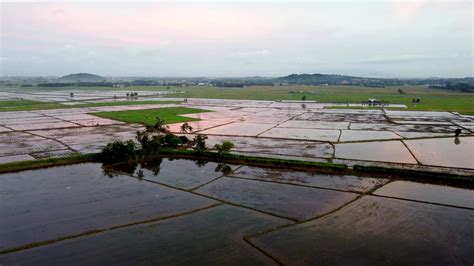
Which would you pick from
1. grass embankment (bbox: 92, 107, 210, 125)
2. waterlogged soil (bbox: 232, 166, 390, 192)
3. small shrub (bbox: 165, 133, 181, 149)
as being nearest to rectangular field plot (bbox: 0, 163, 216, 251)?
waterlogged soil (bbox: 232, 166, 390, 192)

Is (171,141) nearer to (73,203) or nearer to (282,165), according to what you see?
(282,165)

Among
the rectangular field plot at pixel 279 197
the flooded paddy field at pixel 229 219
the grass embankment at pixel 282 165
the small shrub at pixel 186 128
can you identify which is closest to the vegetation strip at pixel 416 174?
the grass embankment at pixel 282 165

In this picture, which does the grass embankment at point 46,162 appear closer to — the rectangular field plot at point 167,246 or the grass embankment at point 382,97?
the rectangular field plot at point 167,246

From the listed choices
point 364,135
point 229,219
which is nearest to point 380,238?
point 229,219

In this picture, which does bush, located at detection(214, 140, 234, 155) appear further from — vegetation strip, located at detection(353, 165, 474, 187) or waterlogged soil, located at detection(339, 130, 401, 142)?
waterlogged soil, located at detection(339, 130, 401, 142)

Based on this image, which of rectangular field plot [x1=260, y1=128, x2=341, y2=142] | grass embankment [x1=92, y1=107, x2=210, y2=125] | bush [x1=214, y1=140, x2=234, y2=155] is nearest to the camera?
bush [x1=214, y1=140, x2=234, y2=155]
